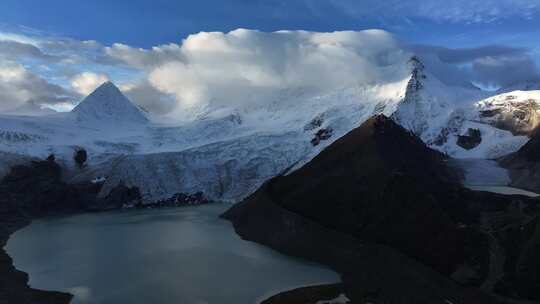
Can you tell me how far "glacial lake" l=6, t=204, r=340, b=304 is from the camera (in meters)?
71.7

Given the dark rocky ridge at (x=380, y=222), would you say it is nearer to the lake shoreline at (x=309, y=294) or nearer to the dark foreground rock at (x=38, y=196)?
the lake shoreline at (x=309, y=294)

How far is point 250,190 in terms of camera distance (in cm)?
19900

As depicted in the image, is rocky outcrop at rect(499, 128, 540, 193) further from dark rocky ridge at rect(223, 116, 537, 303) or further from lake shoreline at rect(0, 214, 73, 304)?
lake shoreline at rect(0, 214, 73, 304)

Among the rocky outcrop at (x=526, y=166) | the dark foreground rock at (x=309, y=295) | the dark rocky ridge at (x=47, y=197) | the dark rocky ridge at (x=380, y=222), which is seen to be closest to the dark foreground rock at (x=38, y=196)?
the dark rocky ridge at (x=47, y=197)

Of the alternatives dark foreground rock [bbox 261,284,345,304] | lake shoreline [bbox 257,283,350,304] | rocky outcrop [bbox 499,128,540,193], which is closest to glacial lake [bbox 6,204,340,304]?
lake shoreline [bbox 257,283,350,304]

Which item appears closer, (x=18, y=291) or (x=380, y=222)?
(x=18, y=291)

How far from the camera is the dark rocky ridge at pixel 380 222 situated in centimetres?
7362

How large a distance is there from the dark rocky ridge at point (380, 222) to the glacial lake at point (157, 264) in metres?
5.01

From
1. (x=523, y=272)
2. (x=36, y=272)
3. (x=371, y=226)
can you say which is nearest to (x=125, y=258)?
(x=36, y=272)

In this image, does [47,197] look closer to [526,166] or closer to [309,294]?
[309,294]

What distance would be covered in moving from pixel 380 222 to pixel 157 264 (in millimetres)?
33628

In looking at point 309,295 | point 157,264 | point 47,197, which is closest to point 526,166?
point 309,295

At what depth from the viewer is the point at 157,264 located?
3438 inches

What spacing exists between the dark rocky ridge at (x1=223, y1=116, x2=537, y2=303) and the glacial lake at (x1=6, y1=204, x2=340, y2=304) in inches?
197
